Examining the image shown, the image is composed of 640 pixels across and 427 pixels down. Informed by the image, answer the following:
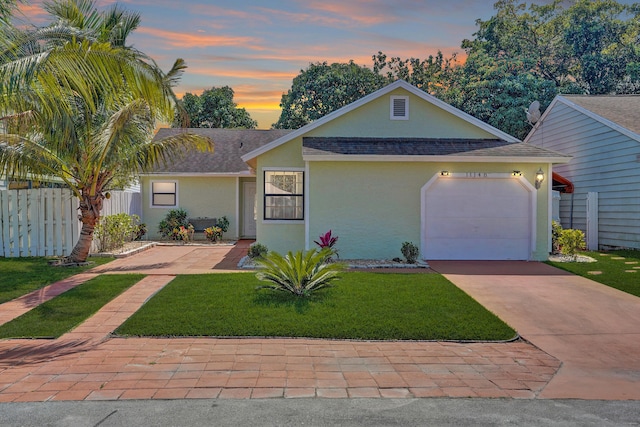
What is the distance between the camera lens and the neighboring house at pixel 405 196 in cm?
1364

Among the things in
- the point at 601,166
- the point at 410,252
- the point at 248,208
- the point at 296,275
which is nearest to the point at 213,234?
the point at 248,208

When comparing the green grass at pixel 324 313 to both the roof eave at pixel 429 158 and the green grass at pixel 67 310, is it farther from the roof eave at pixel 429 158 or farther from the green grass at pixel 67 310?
the roof eave at pixel 429 158

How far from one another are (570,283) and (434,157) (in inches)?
185

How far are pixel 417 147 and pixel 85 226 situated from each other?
937cm

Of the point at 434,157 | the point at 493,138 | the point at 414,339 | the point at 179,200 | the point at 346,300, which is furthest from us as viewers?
the point at 179,200

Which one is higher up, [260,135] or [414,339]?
[260,135]

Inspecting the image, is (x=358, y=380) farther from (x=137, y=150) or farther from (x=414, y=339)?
(x=137, y=150)

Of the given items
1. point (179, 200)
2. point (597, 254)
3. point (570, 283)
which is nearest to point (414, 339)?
point (570, 283)

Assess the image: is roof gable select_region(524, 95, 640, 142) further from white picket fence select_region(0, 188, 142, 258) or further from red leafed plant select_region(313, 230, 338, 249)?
white picket fence select_region(0, 188, 142, 258)

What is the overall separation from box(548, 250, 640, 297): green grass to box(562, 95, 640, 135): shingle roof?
4131 mm

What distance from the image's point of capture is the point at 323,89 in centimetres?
3931

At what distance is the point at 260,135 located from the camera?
24312 mm

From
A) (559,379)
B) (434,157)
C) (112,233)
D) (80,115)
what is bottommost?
(559,379)

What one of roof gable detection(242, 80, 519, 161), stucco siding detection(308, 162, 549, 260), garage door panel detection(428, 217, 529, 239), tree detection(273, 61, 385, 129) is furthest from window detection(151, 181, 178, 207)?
tree detection(273, 61, 385, 129)
